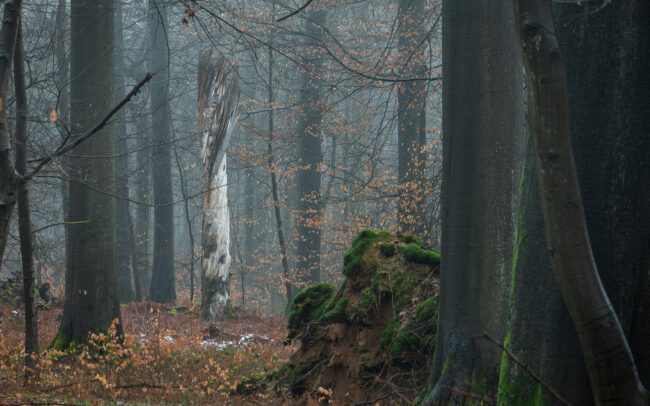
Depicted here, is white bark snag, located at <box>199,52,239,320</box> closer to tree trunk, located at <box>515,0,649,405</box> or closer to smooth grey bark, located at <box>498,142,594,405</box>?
smooth grey bark, located at <box>498,142,594,405</box>

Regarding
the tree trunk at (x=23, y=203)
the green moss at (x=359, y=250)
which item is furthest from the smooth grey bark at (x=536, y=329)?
the tree trunk at (x=23, y=203)

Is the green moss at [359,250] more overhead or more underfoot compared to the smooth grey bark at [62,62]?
more underfoot

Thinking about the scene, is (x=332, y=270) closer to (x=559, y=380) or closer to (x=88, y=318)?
(x=88, y=318)

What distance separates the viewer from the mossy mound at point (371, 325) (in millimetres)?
5520

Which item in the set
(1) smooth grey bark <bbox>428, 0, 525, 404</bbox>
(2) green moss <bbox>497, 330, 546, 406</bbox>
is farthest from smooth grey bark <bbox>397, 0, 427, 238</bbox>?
(2) green moss <bbox>497, 330, 546, 406</bbox>

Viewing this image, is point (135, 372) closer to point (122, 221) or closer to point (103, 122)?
point (103, 122)

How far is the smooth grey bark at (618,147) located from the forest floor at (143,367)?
125 inches

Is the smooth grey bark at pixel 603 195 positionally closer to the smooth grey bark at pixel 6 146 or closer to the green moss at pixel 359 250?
the smooth grey bark at pixel 6 146

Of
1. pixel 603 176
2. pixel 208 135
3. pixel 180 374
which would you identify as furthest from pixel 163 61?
pixel 603 176

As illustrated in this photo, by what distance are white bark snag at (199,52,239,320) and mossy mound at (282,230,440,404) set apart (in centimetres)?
730

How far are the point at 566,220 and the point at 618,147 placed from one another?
785 millimetres

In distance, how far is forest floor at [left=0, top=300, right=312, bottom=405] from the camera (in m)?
5.56

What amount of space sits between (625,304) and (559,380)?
48 centimetres

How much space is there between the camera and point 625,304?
2629mm
